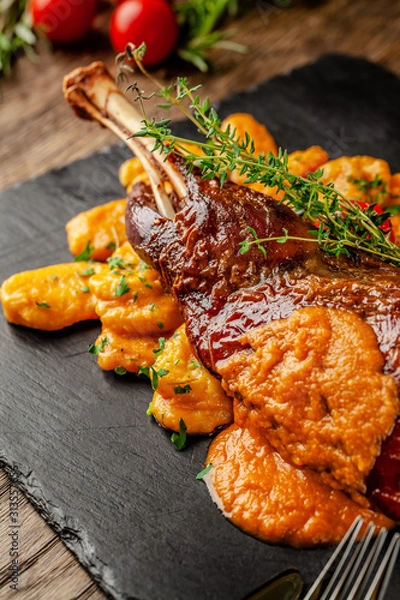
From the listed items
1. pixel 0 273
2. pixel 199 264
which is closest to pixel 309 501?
pixel 199 264

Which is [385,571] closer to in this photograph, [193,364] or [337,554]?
[337,554]

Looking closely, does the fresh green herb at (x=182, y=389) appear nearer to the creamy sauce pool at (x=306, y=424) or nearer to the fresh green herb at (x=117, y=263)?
the creamy sauce pool at (x=306, y=424)

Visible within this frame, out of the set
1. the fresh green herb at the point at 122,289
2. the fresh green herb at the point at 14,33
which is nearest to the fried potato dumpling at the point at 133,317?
the fresh green herb at the point at 122,289

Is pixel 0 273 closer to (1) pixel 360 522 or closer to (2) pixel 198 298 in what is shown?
(2) pixel 198 298

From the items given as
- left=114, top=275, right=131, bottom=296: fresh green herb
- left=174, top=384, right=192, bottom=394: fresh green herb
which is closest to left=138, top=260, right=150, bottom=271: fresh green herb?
left=114, top=275, right=131, bottom=296: fresh green herb

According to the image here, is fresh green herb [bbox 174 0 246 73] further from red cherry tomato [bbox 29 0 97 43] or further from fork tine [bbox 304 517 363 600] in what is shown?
fork tine [bbox 304 517 363 600]

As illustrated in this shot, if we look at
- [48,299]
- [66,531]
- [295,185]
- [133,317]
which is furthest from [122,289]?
[66,531]
